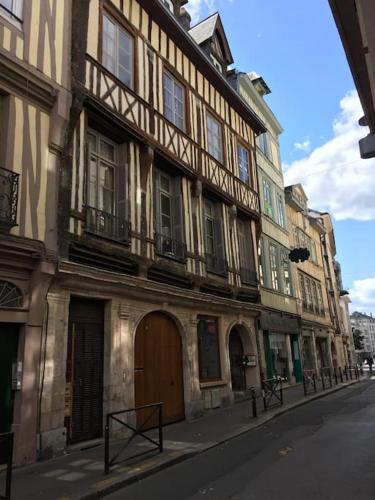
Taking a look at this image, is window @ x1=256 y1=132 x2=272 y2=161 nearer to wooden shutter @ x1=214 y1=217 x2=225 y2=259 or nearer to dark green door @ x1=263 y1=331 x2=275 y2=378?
wooden shutter @ x1=214 y1=217 x2=225 y2=259

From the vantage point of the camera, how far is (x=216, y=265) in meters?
13.0

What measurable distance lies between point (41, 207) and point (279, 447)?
535 centimetres

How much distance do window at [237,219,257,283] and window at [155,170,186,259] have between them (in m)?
4.17

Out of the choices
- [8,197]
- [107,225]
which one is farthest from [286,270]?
[8,197]

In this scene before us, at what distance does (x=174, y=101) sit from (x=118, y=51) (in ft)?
8.26

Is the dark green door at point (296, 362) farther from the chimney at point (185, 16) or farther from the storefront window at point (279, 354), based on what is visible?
the chimney at point (185, 16)

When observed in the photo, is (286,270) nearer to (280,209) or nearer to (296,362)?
(280,209)

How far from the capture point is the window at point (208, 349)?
37.8 ft

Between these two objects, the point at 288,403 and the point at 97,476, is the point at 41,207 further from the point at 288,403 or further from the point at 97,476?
the point at 288,403

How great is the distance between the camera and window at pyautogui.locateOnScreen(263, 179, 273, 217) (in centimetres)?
1861

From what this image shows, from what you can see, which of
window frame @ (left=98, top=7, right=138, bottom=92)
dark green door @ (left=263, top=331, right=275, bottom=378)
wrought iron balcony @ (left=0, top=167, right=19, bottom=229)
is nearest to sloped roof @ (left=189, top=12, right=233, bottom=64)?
window frame @ (left=98, top=7, right=138, bottom=92)

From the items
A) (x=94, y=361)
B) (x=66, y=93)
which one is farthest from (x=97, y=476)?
(x=66, y=93)

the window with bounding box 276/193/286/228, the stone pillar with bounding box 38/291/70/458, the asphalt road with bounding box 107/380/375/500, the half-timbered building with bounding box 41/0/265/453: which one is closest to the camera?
the asphalt road with bounding box 107/380/375/500

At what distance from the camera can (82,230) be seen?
7902 mm
